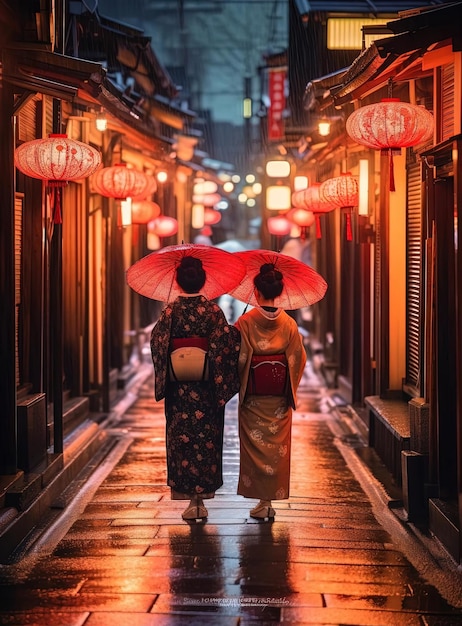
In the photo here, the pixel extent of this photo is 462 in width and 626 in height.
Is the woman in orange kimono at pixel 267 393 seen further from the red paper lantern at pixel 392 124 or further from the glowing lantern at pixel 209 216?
the glowing lantern at pixel 209 216

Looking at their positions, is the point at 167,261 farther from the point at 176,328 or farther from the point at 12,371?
the point at 12,371

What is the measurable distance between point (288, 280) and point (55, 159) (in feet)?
9.80

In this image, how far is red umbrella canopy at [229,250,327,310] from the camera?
9945 mm

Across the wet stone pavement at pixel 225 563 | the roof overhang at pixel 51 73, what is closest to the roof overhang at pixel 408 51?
the roof overhang at pixel 51 73

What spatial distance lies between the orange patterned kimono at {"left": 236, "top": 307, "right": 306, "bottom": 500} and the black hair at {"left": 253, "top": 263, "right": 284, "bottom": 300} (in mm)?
185

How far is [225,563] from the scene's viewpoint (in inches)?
328

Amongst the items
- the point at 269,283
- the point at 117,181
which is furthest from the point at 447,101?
the point at 117,181

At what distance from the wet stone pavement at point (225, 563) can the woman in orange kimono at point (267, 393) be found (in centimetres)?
43

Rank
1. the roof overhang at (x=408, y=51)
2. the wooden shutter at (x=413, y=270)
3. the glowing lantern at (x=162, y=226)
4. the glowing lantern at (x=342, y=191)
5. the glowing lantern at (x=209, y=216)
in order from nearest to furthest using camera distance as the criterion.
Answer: the roof overhang at (x=408, y=51) → the wooden shutter at (x=413, y=270) → the glowing lantern at (x=342, y=191) → the glowing lantern at (x=162, y=226) → the glowing lantern at (x=209, y=216)

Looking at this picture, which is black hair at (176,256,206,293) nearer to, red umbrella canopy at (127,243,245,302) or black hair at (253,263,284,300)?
red umbrella canopy at (127,243,245,302)

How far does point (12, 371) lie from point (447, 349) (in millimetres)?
4522

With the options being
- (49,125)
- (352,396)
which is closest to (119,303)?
(352,396)

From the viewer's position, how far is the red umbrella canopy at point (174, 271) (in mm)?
9758

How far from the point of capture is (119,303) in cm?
2064
